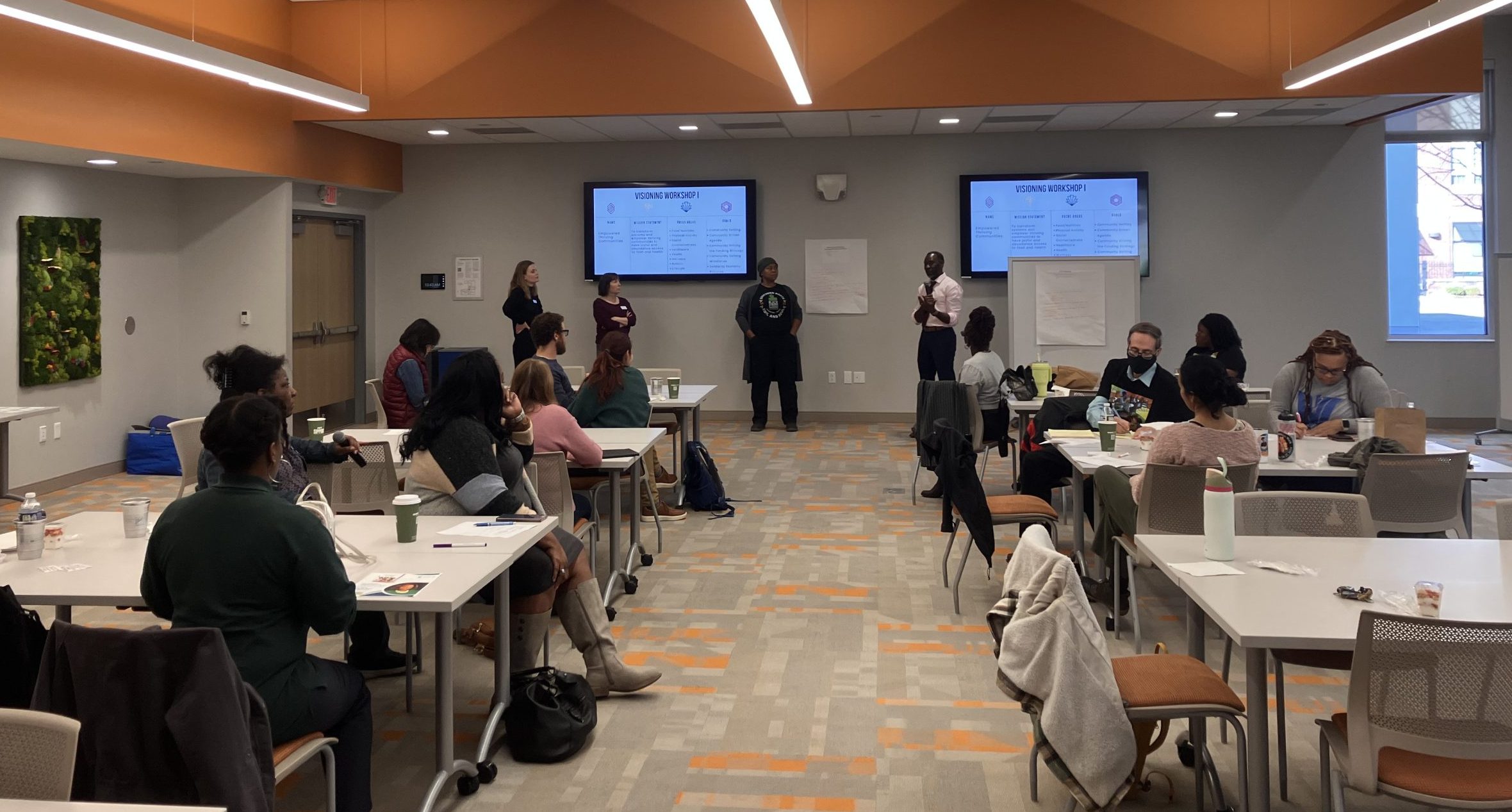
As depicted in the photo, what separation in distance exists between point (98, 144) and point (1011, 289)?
7.61 metres

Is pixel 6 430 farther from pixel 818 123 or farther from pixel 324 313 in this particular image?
pixel 818 123

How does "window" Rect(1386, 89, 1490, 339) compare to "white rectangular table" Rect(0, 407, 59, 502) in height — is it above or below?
above

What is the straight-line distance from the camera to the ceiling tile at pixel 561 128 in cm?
1054

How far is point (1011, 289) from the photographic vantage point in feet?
37.1

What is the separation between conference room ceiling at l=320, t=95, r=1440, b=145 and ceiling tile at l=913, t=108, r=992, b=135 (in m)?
0.01

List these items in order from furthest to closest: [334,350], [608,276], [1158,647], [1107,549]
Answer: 1. [334,350]
2. [608,276]
3. [1107,549]
4. [1158,647]

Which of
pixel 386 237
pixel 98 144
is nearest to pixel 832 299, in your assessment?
pixel 386 237

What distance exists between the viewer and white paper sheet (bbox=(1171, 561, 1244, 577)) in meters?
3.25

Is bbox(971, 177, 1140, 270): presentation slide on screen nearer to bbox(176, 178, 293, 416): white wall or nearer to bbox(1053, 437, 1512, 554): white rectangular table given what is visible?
Answer: bbox(1053, 437, 1512, 554): white rectangular table

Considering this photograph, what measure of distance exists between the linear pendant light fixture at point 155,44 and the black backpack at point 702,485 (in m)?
3.66

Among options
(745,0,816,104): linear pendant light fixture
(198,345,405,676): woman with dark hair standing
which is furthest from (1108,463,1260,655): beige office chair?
(198,345,405,676): woman with dark hair standing

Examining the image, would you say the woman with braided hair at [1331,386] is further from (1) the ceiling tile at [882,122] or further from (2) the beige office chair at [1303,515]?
(1) the ceiling tile at [882,122]

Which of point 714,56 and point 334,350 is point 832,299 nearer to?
point 714,56

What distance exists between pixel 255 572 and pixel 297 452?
2078 mm
